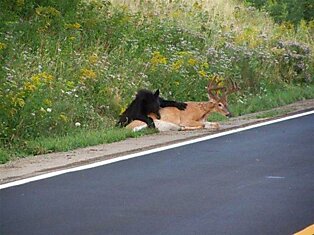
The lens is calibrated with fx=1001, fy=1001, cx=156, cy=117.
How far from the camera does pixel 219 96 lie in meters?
21.2

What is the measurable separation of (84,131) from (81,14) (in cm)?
696

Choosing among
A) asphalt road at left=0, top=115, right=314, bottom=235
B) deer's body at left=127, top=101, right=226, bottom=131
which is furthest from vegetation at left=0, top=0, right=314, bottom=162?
asphalt road at left=0, top=115, right=314, bottom=235

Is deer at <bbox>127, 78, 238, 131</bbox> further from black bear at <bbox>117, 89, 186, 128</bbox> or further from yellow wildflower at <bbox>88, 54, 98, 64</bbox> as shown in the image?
yellow wildflower at <bbox>88, 54, 98, 64</bbox>

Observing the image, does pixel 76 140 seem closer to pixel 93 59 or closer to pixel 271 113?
pixel 93 59

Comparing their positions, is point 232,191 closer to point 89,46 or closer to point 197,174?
point 197,174

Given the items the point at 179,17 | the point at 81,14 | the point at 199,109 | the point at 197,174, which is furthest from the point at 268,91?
the point at 197,174

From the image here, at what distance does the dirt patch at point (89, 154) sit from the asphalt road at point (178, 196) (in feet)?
1.72

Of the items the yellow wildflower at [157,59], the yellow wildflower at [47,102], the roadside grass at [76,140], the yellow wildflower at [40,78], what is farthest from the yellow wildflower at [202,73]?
the yellow wildflower at [47,102]

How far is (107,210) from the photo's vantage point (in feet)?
34.8

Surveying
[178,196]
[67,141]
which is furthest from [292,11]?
[178,196]

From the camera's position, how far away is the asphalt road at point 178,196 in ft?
32.1

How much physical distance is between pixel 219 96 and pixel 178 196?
9842mm

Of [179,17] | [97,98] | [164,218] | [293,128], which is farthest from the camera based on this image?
[179,17]

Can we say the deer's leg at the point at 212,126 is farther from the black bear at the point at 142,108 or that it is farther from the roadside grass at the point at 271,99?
the roadside grass at the point at 271,99
